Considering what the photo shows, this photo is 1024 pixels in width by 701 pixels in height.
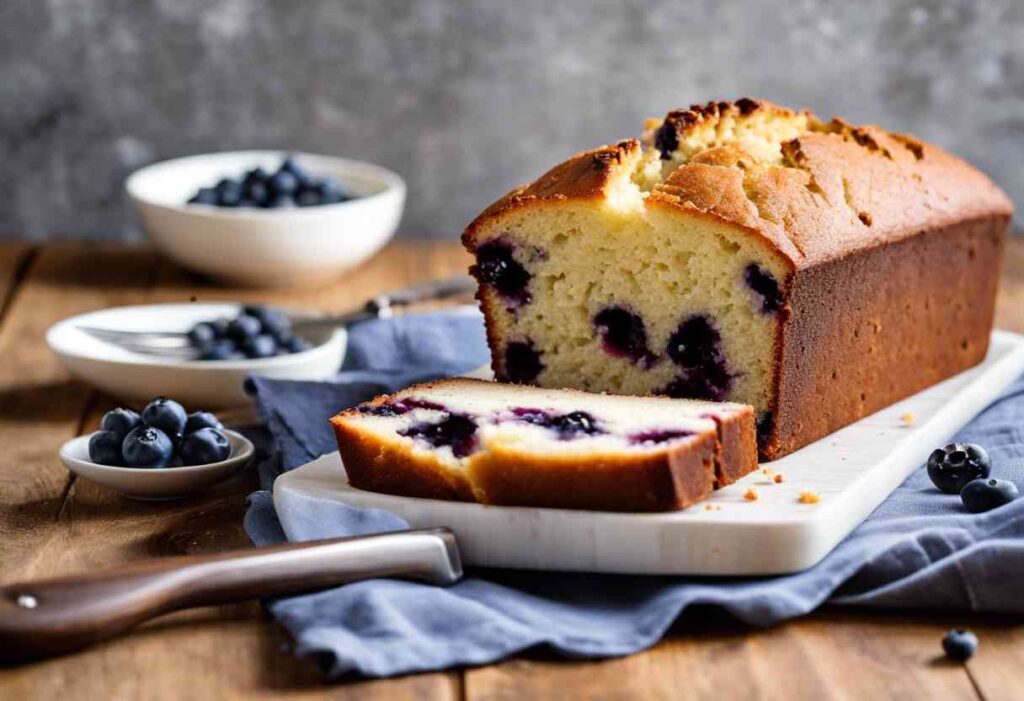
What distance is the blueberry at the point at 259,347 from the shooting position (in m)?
3.85

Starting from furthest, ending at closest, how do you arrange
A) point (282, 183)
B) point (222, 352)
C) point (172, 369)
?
point (282, 183) → point (222, 352) → point (172, 369)

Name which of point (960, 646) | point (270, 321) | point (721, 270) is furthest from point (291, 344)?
point (960, 646)

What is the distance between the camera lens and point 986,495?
276 cm

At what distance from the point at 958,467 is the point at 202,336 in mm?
2014

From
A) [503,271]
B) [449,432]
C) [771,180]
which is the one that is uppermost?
[771,180]

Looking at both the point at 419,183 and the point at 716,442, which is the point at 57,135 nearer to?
the point at 419,183

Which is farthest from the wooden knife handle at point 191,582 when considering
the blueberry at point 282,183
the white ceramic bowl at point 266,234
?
the blueberry at point 282,183

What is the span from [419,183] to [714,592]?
3675 mm

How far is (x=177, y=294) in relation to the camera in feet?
15.9

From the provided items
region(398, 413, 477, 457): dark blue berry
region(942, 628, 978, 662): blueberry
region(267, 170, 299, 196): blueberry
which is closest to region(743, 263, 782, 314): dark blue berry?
region(398, 413, 477, 457): dark blue berry

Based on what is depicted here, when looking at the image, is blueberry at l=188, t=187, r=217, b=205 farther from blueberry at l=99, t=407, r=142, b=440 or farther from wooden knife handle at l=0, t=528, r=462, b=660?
wooden knife handle at l=0, t=528, r=462, b=660

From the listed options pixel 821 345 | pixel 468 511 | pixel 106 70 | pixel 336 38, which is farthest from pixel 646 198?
pixel 106 70

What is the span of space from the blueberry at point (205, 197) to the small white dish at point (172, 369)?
100 cm

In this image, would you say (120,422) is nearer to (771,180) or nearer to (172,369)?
(172,369)
